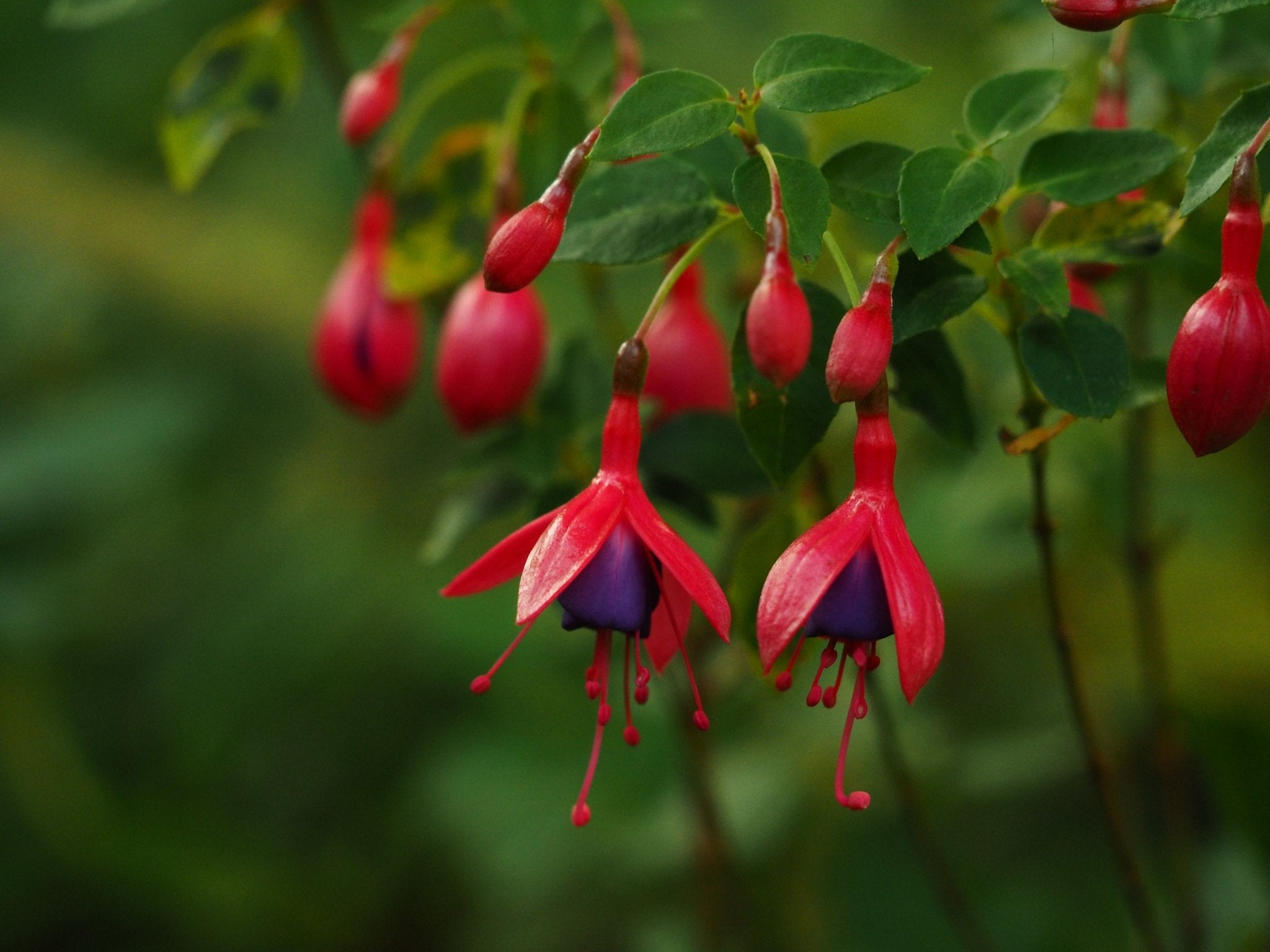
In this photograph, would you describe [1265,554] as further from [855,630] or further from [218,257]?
[218,257]

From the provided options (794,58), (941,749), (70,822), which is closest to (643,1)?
(794,58)

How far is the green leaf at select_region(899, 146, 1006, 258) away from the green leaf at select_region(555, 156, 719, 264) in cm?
11

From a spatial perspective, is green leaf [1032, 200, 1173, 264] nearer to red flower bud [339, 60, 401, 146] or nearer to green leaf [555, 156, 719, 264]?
green leaf [555, 156, 719, 264]

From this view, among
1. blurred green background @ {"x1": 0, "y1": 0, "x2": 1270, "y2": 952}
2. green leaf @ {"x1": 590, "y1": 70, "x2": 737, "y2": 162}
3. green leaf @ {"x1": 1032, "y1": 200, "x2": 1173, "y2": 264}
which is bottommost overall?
blurred green background @ {"x1": 0, "y1": 0, "x2": 1270, "y2": 952}

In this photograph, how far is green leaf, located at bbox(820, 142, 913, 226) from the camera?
506 mm

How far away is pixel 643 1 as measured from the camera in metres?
0.79

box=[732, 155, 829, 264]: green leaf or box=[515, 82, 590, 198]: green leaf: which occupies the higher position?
box=[732, 155, 829, 264]: green leaf

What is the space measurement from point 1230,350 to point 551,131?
40cm

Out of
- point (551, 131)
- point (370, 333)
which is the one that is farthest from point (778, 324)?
point (370, 333)

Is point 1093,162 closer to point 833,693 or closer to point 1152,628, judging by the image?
point 833,693

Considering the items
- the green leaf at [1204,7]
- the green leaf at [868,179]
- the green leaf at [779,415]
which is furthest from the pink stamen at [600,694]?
the green leaf at [1204,7]

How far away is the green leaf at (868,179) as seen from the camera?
1.66 feet

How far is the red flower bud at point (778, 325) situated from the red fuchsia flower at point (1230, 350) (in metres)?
0.15

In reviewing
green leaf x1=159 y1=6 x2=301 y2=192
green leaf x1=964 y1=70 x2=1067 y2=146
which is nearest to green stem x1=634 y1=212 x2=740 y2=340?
green leaf x1=964 y1=70 x2=1067 y2=146
